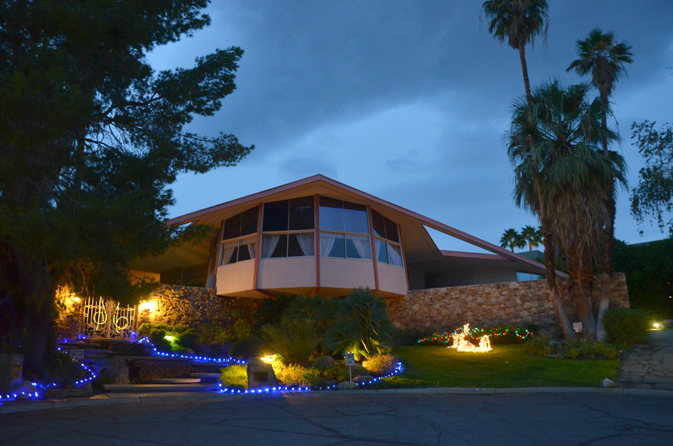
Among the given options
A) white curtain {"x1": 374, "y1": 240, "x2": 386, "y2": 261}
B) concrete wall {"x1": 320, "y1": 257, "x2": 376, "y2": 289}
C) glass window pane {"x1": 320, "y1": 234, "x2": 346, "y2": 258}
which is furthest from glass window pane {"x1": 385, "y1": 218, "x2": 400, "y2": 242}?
glass window pane {"x1": 320, "y1": 234, "x2": 346, "y2": 258}

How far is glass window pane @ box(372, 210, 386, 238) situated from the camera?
19.6 m

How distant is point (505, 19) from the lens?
56.2ft

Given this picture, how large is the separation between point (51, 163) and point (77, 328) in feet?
29.9

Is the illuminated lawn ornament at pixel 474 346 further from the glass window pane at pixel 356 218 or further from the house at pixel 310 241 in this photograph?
the glass window pane at pixel 356 218

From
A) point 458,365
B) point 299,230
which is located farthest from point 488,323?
point 299,230

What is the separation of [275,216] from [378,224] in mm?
4134

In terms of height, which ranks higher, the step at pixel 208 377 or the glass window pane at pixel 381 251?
the glass window pane at pixel 381 251

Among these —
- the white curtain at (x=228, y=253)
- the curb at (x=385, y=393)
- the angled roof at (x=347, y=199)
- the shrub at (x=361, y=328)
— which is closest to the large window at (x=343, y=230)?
the angled roof at (x=347, y=199)

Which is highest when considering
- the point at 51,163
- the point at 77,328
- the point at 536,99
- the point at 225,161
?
the point at 536,99

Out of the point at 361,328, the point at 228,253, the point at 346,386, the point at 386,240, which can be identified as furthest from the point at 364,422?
the point at 228,253

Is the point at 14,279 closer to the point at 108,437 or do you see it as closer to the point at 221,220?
the point at 108,437

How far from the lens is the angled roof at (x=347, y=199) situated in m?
17.8

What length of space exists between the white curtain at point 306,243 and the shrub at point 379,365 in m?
5.95

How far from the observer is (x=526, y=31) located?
55.2ft
